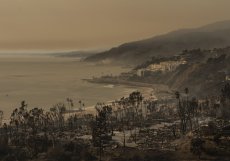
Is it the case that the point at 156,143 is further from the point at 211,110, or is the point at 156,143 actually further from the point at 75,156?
the point at 211,110

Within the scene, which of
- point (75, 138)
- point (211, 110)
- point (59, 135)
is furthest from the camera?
point (211, 110)

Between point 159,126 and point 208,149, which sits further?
point 159,126

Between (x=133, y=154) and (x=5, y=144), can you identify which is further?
(x=5, y=144)

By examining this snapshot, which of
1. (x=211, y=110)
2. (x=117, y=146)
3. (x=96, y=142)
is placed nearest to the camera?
(x=96, y=142)

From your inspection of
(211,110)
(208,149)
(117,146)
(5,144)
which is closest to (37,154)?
(5,144)

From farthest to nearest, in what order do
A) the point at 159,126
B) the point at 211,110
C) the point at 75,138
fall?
the point at 211,110 < the point at 159,126 < the point at 75,138

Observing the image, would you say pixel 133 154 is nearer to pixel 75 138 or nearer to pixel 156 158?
pixel 156 158

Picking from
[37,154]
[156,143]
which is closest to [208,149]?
[156,143]

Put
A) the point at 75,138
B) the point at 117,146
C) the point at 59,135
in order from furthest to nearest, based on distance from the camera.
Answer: the point at 59,135
the point at 75,138
the point at 117,146
